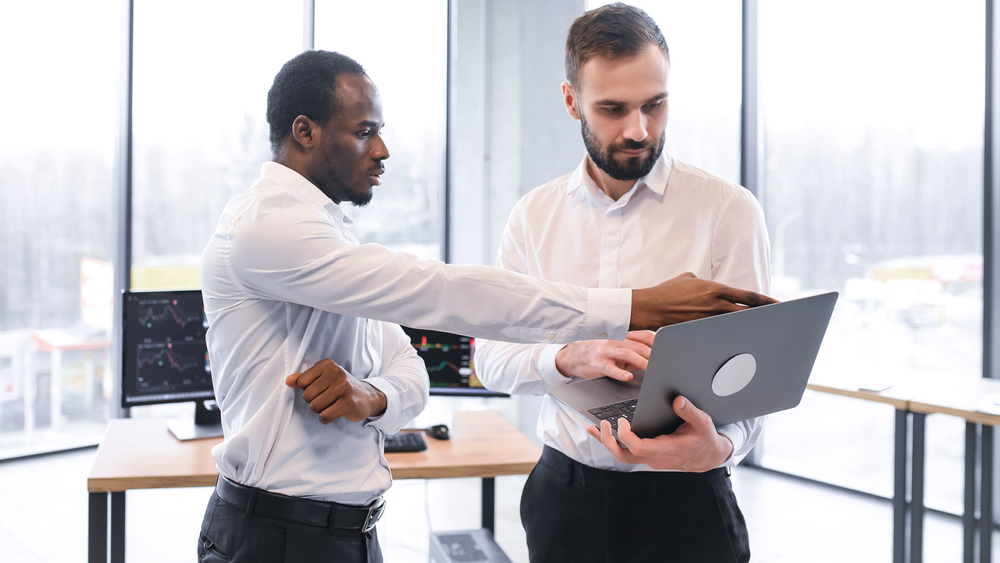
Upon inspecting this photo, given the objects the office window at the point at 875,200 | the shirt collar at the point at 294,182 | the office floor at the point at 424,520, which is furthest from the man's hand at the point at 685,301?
the office window at the point at 875,200

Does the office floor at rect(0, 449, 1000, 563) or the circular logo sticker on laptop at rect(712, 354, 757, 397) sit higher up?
the circular logo sticker on laptop at rect(712, 354, 757, 397)

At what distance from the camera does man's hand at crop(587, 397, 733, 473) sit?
987 mm

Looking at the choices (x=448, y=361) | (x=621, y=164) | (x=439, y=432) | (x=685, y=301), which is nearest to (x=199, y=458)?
(x=439, y=432)

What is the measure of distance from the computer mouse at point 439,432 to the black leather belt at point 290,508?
109 cm

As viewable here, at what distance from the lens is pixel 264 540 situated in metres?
1.19

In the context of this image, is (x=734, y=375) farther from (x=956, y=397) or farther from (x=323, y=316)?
(x=956, y=397)

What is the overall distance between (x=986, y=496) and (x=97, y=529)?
2.79 m

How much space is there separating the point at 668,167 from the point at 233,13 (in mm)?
3991

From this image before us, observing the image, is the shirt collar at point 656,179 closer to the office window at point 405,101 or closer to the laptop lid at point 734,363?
the laptop lid at point 734,363

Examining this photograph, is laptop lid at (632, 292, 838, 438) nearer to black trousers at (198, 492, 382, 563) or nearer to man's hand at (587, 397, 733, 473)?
man's hand at (587, 397, 733, 473)

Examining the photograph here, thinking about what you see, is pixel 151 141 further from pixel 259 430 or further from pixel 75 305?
pixel 259 430

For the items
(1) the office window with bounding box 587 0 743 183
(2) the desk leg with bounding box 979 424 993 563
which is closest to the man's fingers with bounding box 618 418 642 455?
(2) the desk leg with bounding box 979 424 993 563

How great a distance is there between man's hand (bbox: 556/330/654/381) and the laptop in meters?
0.06

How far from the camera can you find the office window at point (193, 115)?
4.38 m
